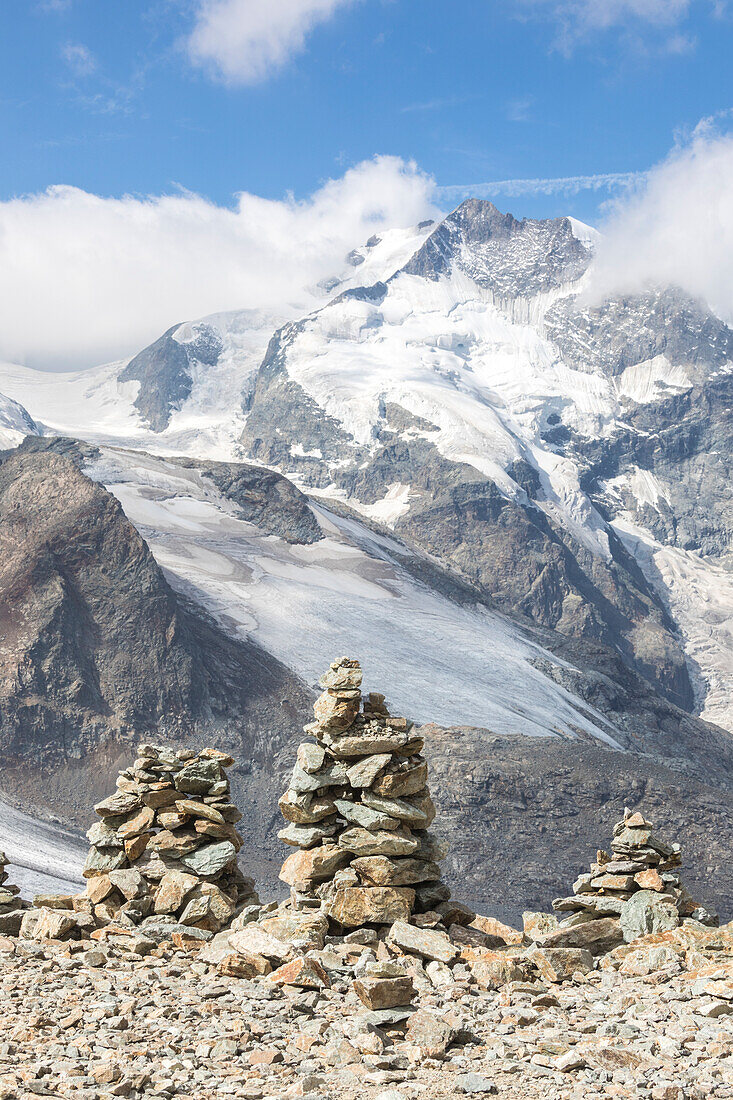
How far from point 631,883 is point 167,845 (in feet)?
24.6

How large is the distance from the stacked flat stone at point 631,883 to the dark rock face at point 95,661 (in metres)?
68.0

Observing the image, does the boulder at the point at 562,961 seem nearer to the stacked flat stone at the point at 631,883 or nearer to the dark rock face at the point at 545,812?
the stacked flat stone at the point at 631,883

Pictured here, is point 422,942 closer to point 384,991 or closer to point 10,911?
point 384,991

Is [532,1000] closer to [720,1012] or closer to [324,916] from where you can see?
[720,1012]

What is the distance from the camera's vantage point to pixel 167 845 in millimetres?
17438

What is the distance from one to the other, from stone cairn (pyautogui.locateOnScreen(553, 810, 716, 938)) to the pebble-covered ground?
6.88ft

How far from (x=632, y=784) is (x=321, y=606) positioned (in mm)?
45071

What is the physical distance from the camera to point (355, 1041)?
10914 mm

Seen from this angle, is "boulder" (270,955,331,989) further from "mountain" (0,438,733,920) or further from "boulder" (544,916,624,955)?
"mountain" (0,438,733,920)

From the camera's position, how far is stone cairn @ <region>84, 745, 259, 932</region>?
1661 cm

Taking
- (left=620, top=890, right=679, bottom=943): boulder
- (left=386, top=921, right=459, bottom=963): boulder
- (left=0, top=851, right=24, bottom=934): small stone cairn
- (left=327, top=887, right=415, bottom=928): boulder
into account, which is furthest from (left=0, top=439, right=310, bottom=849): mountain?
(left=386, top=921, right=459, bottom=963): boulder

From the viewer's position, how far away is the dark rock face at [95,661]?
88062mm

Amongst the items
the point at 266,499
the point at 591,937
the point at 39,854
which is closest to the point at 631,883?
the point at 591,937

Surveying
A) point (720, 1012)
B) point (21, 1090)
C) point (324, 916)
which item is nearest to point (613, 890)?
point (324, 916)
